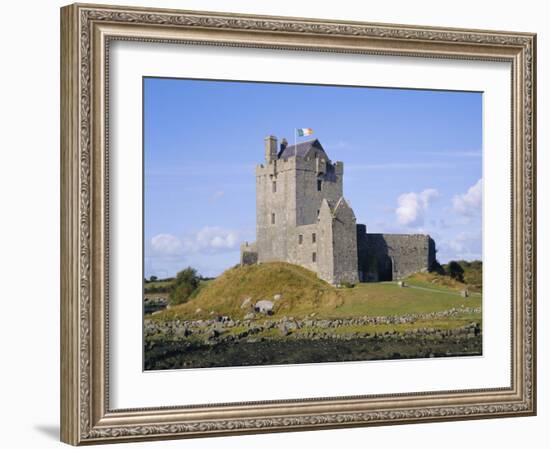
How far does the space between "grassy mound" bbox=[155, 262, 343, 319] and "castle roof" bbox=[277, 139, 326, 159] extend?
789 mm

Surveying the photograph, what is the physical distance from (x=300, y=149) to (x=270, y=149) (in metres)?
0.25

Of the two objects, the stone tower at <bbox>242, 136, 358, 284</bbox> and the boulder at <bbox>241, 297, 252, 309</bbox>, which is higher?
the stone tower at <bbox>242, 136, 358, 284</bbox>

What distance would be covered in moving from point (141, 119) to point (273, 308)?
1.66 metres

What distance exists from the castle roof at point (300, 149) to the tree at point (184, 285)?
42.1 inches

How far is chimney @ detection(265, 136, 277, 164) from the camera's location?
318 inches

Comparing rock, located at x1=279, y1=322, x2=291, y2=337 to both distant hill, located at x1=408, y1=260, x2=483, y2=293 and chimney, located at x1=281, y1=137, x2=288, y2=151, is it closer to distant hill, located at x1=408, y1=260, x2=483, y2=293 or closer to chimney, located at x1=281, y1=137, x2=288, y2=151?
distant hill, located at x1=408, y1=260, x2=483, y2=293

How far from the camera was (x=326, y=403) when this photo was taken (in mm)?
8148

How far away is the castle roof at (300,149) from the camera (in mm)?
8117

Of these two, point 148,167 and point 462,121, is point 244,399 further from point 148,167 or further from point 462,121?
point 462,121

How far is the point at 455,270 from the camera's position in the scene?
8.62 metres

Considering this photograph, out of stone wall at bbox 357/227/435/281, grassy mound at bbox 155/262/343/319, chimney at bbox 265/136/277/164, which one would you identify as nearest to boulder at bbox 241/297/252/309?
grassy mound at bbox 155/262/343/319

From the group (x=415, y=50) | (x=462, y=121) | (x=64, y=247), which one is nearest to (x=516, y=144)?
(x=462, y=121)

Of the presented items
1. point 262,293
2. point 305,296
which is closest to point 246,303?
point 262,293

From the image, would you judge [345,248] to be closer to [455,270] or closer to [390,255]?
[390,255]
